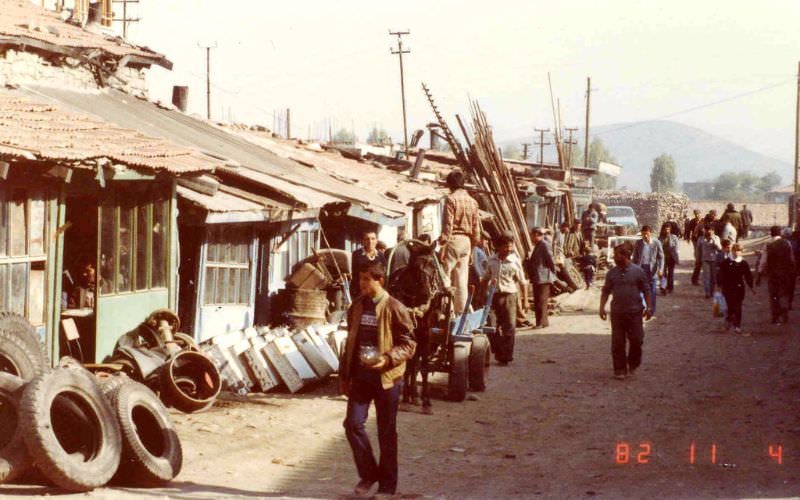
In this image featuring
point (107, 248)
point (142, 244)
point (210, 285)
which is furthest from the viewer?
point (210, 285)

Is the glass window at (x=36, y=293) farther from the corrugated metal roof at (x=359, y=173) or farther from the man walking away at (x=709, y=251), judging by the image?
the man walking away at (x=709, y=251)

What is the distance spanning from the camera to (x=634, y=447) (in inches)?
459

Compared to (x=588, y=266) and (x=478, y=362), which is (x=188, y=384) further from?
(x=588, y=266)

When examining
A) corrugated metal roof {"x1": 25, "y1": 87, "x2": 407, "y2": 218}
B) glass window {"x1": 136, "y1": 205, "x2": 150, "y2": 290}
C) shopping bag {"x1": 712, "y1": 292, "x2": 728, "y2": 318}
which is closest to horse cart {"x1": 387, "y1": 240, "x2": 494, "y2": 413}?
glass window {"x1": 136, "y1": 205, "x2": 150, "y2": 290}

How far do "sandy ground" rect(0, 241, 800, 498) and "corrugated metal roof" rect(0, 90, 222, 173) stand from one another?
292 cm

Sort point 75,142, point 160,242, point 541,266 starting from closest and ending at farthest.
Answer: point 75,142 < point 160,242 < point 541,266

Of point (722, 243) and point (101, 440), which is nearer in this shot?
point (101, 440)

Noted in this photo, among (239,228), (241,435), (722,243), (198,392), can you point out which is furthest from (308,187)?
(722,243)

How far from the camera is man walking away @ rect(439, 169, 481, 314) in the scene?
1511 centimetres

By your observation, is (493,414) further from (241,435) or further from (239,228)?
(239,228)

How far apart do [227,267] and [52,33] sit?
5.68 metres

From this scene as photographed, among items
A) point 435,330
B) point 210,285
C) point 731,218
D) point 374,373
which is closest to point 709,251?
point 731,218

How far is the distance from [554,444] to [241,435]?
10.5ft

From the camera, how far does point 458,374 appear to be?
14.1 meters
